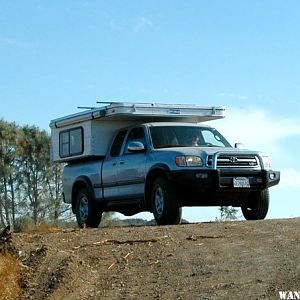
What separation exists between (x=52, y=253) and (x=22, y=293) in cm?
114

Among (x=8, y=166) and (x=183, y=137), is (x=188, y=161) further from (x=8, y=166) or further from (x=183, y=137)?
(x=8, y=166)

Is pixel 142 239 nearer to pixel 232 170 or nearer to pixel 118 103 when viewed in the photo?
pixel 232 170

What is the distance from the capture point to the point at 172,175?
15.0m

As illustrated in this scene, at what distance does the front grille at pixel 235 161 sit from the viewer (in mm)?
15062

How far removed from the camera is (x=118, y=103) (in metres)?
17.1

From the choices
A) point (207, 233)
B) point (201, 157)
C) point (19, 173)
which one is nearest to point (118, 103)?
point (201, 157)

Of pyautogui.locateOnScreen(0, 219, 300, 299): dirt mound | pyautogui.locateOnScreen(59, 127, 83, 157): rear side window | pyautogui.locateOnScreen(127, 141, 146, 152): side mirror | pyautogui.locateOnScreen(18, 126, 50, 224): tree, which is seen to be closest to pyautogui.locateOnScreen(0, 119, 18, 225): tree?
pyautogui.locateOnScreen(18, 126, 50, 224): tree

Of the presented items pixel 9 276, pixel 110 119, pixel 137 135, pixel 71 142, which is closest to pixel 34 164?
pixel 71 142

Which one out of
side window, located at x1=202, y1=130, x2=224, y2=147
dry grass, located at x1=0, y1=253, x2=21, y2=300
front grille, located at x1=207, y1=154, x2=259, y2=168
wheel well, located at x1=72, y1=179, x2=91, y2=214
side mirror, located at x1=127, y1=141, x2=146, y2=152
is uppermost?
side window, located at x1=202, y1=130, x2=224, y2=147

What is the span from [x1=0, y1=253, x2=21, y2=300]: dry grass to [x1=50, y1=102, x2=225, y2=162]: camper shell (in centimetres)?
665

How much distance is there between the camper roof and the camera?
17141mm

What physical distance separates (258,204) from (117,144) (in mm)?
3165

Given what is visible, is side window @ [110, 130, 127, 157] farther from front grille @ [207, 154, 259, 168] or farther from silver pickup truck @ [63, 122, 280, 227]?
front grille @ [207, 154, 259, 168]

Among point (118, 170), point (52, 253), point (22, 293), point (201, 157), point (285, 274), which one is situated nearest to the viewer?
point (285, 274)
